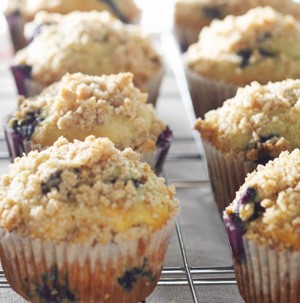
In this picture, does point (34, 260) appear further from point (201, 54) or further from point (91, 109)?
point (201, 54)

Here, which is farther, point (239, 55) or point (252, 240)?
point (239, 55)

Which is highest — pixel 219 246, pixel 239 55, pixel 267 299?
pixel 239 55

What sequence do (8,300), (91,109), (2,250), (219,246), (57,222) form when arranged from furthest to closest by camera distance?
1. (219,246)
2. (91,109)
3. (8,300)
4. (2,250)
5. (57,222)

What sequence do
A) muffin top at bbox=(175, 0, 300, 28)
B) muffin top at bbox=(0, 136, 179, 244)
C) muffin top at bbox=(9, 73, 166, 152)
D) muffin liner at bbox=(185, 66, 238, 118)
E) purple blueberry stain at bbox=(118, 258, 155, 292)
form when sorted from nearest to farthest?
muffin top at bbox=(0, 136, 179, 244), purple blueberry stain at bbox=(118, 258, 155, 292), muffin top at bbox=(9, 73, 166, 152), muffin liner at bbox=(185, 66, 238, 118), muffin top at bbox=(175, 0, 300, 28)

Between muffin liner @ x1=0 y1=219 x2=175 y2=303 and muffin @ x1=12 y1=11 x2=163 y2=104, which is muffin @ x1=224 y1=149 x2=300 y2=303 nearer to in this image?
muffin liner @ x1=0 y1=219 x2=175 y2=303

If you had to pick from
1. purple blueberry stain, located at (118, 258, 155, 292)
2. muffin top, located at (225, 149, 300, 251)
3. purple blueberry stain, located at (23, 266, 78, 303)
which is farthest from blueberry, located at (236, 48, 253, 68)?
purple blueberry stain, located at (23, 266, 78, 303)

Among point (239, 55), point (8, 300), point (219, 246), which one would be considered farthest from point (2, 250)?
point (239, 55)
